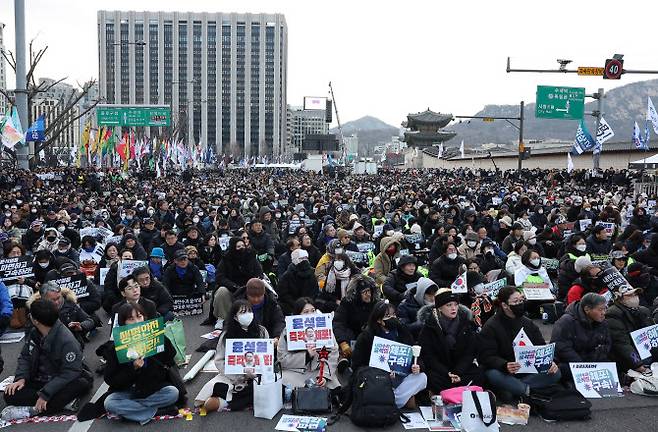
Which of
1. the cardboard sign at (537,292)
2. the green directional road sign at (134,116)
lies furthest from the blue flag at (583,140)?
the green directional road sign at (134,116)

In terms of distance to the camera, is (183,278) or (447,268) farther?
(183,278)

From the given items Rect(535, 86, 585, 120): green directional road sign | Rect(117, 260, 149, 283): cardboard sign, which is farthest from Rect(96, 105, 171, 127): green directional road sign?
Rect(117, 260, 149, 283): cardboard sign

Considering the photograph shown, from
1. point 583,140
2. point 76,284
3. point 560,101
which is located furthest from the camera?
point 583,140

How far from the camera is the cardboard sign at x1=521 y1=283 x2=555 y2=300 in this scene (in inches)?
373

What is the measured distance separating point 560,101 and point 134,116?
2629 centimetres

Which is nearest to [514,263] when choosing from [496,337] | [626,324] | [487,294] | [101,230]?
[487,294]

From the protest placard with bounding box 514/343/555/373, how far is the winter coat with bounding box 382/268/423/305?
2.52 meters

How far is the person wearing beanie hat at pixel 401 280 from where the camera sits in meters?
8.70

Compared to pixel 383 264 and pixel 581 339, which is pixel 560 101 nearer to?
pixel 383 264

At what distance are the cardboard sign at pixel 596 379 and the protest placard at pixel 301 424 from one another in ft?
9.09

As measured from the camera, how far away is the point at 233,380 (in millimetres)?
6434

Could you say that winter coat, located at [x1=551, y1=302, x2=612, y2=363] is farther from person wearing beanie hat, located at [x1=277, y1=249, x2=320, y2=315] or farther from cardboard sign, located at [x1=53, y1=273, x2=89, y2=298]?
cardboard sign, located at [x1=53, y1=273, x2=89, y2=298]

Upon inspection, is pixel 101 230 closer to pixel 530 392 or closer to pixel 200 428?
pixel 200 428

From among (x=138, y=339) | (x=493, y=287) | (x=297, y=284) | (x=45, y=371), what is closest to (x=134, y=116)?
(x=297, y=284)
